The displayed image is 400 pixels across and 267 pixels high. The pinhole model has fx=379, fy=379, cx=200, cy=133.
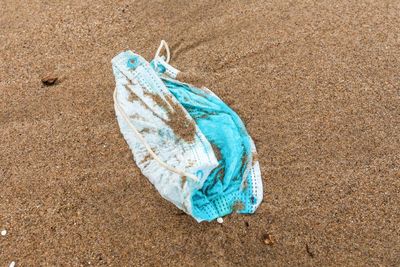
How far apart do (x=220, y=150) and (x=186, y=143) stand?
18cm

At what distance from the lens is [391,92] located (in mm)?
1881

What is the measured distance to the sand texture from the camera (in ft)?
5.21

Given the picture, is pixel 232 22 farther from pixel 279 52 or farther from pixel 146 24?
pixel 146 24

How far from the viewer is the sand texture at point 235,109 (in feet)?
5.21

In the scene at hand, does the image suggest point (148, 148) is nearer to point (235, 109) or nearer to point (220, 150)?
point (220, 150)

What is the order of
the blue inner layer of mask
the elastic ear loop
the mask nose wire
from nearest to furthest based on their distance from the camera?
1. the elastic ear loop
2. the blue inner layer of mask
3. the mask nose wire

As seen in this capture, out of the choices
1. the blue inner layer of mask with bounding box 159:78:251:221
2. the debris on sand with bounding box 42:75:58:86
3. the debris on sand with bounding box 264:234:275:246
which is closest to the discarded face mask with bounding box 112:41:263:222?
the blue inner layer of mask with bounding box 159:78:251:221

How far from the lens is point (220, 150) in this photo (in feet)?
5.51

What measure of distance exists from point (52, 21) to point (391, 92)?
73.1 inches

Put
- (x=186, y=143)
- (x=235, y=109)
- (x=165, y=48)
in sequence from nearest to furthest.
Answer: (x=186, y=143), (x=235, y=109), (x=165, y=48)

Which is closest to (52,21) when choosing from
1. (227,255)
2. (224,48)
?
(224,48)

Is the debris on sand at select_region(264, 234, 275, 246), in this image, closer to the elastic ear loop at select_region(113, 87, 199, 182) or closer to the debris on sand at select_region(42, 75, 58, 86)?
the elastic ear loop at select_region(113, 87, 199, 182)

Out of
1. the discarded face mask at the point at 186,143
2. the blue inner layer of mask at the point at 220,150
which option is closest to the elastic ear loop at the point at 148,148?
the discarded face mask at the point at 186,143

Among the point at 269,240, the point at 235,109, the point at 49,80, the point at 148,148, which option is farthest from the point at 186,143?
the point at 49,80
